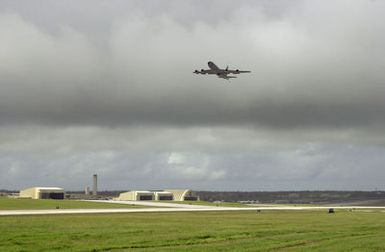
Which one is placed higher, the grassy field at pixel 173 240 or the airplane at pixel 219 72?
the airplane at pixel 219 72

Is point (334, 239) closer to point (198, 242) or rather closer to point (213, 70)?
point (198, 242)

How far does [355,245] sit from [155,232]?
19079 millimetres

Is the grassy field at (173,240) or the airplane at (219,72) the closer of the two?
the grassy field at (173,240)

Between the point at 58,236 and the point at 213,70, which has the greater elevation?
the point at 213,70

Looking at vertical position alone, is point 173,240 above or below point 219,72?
below

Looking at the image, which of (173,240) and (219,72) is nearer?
(173,240)

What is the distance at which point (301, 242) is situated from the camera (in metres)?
45.0

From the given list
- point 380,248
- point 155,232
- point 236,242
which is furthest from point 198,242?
point 380,248

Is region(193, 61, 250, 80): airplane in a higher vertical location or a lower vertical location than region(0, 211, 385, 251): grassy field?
higher

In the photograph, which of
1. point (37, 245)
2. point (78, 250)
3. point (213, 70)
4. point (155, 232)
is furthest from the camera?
point (213, 70)

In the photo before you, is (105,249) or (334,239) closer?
(105,249)

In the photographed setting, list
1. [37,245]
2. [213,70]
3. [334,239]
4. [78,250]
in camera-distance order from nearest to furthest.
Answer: [78,250] < [37,245] < [334,239] < [213,70]

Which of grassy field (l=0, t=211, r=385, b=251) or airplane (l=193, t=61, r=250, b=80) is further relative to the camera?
airplane (l=193, t=61, r=250, b=80)

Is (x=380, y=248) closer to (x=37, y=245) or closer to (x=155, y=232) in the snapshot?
(x=155, y=232)
